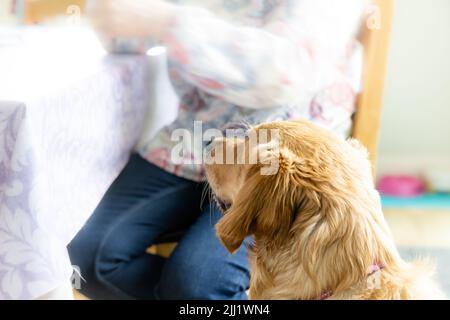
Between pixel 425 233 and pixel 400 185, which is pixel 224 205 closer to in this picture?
pixel 400 185

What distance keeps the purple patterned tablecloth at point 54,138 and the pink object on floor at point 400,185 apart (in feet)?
1.19

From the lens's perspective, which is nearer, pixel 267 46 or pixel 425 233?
pixel 267 46

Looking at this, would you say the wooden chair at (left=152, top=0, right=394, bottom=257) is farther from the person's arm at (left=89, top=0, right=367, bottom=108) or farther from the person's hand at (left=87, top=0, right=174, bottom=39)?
the person's hand at (left=87, top=0, right=174, bottom=39)

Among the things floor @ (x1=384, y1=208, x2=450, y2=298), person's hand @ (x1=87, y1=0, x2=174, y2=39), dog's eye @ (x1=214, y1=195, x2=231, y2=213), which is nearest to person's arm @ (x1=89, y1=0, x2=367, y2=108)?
person's hand @ (x1=87, y1=0, x2=174, y2=39)

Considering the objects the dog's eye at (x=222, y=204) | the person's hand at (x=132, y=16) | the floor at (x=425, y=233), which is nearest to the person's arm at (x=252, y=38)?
the person's hand at (x=132, y=16)

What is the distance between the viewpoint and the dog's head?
447mm

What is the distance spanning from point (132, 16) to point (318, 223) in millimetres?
307

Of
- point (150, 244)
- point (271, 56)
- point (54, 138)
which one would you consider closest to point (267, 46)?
point (271, 56)

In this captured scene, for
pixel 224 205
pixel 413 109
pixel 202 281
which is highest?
pixel 413 109

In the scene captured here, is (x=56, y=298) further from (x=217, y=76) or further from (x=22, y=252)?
(x=217, y=76)

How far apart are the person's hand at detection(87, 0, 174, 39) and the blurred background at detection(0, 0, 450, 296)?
22 millimetres

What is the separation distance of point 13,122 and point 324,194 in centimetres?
28

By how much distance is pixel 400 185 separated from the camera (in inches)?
25.1

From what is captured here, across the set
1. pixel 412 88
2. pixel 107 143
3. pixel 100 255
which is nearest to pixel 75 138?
pixel 107 143
